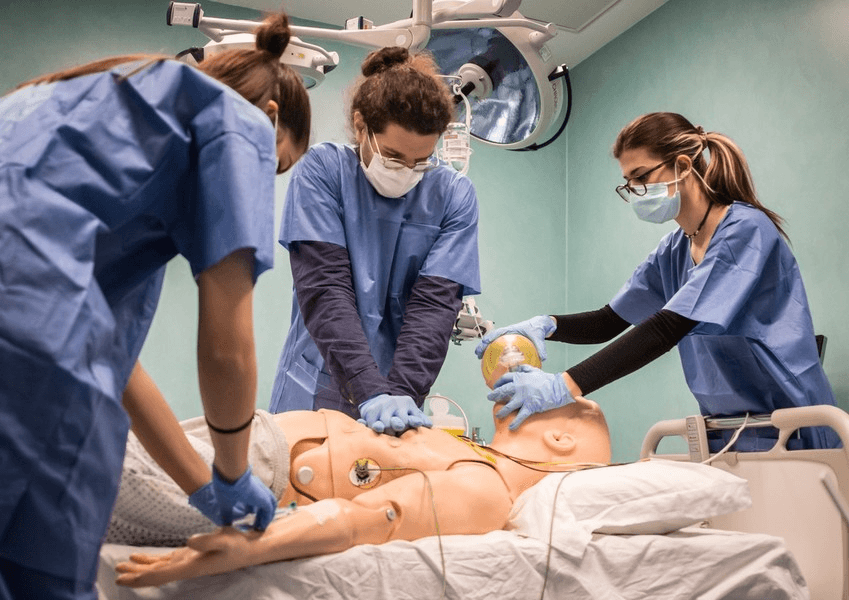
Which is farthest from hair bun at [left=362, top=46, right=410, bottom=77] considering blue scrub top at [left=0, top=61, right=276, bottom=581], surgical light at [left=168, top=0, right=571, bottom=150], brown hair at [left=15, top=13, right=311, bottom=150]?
blue scrub top at [left=0, top=61, right=276, bottom=581]

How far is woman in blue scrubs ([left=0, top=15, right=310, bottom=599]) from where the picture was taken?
2.55ft

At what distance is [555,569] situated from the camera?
1.44 meters

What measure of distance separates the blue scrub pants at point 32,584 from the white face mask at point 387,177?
4.28 ft

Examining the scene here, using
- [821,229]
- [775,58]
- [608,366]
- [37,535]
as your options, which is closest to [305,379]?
[608,366]

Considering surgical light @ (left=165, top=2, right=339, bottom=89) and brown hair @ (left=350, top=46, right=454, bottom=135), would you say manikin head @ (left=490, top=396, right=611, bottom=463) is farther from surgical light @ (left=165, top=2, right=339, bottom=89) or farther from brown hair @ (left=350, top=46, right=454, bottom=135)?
surgical light @ (left=165, top=2, right=339, bottom=89)

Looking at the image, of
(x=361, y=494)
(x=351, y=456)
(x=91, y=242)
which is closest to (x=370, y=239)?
(x=351, y=456)

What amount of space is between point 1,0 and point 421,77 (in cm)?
250

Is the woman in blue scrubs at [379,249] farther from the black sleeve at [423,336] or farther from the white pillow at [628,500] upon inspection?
the white pillow at [628,500]

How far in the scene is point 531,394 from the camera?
2.00m

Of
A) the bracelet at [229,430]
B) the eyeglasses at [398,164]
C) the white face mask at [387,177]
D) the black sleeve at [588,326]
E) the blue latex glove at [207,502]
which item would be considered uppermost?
the eyeglasses at [398,164]

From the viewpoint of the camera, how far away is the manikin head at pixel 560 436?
2.00 meters

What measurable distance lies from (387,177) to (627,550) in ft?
3.26

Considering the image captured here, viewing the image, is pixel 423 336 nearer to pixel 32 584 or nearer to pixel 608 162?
pixel 32 584

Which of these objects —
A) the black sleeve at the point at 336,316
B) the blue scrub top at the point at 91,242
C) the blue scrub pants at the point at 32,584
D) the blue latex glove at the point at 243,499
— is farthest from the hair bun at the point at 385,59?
the blue scrub pants at the point at 32,584
